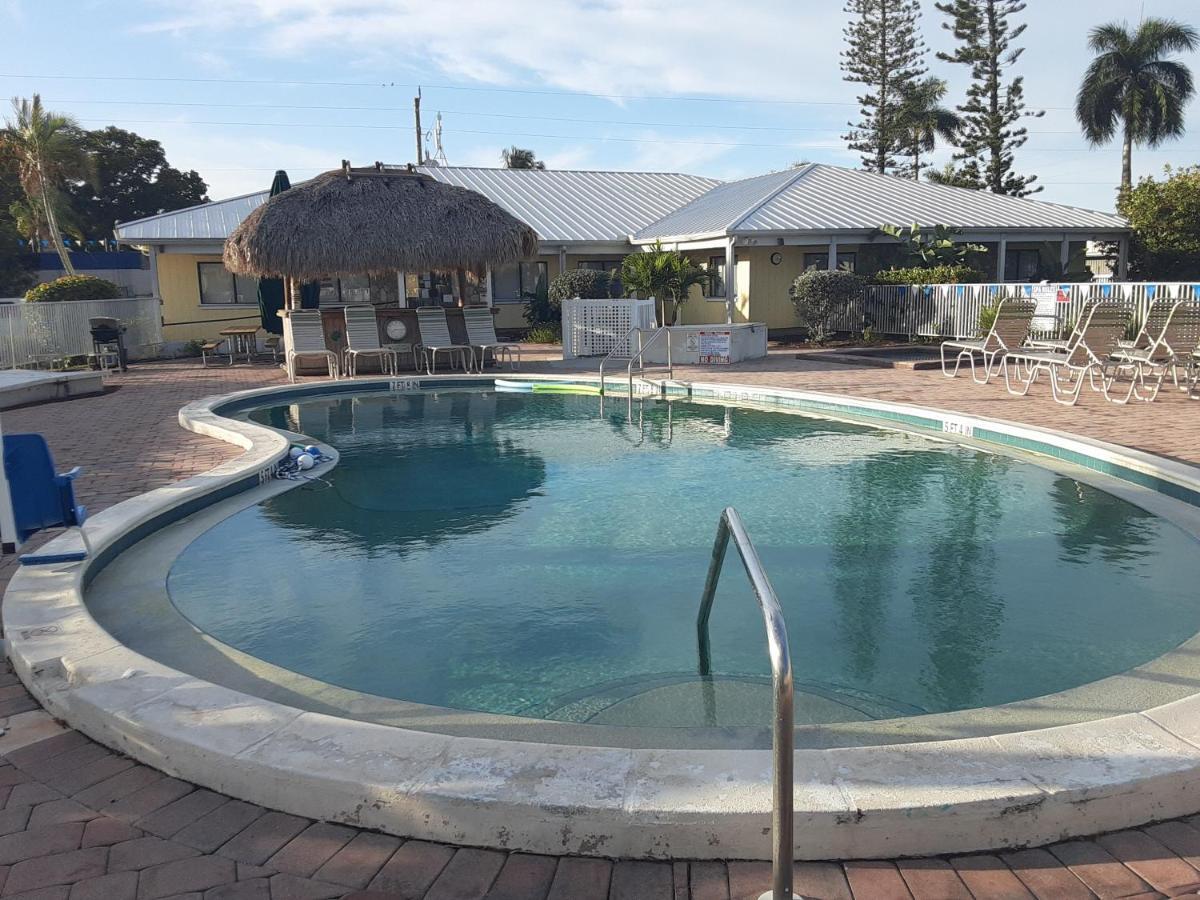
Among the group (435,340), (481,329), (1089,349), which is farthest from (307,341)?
(1089,349)

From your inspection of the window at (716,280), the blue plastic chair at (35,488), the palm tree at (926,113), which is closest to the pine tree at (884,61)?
the palm tree at (926,113)

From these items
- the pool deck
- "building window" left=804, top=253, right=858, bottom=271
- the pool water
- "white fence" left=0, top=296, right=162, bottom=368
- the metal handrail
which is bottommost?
the pool water

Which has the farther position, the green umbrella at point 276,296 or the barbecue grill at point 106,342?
the green umbrella at point 276,296

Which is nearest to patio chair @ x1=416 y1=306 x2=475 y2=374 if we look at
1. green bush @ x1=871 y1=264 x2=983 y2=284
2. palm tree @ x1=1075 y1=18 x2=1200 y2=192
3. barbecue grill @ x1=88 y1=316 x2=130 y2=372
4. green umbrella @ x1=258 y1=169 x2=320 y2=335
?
green umbrella @ x1=258 y1=169 x2=320 y2=335

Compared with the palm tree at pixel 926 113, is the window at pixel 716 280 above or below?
below

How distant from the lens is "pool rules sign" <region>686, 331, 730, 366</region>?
55.1 feet

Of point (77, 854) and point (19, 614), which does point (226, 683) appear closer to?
point (19, 614)

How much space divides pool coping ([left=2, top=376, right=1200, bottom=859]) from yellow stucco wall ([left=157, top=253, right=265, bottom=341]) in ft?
68.0

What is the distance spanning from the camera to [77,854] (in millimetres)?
2416

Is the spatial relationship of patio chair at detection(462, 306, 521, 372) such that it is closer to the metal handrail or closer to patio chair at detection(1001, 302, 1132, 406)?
patio chair at detection(1001, 302, 1132, 406)

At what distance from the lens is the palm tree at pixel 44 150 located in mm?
32719

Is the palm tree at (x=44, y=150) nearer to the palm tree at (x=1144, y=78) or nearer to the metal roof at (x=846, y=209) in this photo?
the metal roof at (x=846, y=209)

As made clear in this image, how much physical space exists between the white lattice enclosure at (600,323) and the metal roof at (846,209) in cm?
Result: 345

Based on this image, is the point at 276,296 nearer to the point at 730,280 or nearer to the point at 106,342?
the point at 106,342
